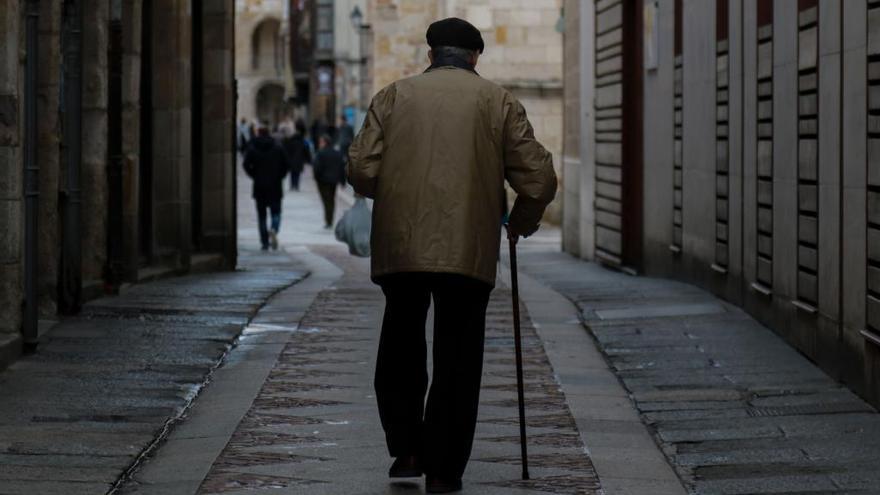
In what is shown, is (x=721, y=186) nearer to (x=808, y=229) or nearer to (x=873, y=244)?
(x=808, y=229)

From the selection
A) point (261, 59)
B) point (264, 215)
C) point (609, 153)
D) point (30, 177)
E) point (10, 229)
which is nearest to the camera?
point (10, 229)

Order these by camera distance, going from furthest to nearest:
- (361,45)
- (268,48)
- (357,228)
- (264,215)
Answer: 1. (268,48)
2. (361,45)
3. (264,215)
4. (357,228)

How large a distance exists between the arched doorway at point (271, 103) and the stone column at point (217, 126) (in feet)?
333

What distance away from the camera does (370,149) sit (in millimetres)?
7406

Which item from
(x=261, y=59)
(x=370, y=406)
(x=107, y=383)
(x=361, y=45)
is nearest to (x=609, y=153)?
Result: (x=107, y=383)

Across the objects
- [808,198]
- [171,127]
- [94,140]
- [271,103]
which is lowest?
[808,198]

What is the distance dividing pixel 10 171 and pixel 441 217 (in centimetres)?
459

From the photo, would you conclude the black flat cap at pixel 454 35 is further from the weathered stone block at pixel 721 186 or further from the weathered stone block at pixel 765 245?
the weathered stone block at pixel 721 186

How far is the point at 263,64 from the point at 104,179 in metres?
107

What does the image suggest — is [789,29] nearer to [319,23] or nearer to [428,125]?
[428,125]

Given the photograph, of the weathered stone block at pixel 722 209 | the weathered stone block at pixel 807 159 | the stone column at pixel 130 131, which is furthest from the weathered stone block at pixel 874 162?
the stone column at pixel 130 131

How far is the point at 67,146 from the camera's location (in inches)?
556

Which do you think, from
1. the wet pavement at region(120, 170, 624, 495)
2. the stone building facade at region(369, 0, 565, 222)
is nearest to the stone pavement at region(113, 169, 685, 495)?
the wet pavement at region(120, 170, 624, 495)

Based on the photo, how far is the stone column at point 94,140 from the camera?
15242mm
